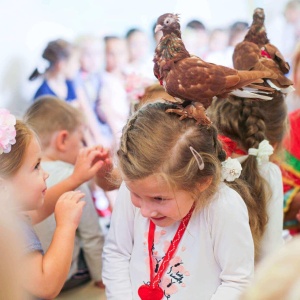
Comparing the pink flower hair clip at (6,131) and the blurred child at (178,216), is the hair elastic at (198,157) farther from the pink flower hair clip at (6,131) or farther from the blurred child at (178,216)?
the pink flower hair clip at (6,131)

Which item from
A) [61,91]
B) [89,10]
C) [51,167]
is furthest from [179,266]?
[89,10]

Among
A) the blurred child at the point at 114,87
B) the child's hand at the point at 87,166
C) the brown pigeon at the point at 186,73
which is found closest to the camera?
the brown pigeon at the point at 186,73

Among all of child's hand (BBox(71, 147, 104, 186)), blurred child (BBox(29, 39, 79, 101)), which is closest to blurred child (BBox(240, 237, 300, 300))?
child's hand (BBox(71, 147, 104, 186))

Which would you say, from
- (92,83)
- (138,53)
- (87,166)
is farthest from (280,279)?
(138,53)

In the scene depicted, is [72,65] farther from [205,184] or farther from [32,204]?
[205,184]

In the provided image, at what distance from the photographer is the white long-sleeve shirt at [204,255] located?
1.39 metres

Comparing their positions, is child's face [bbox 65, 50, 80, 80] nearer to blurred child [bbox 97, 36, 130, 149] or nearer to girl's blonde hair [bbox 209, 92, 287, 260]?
blurred child [bbox 97, 36, 130, 149]

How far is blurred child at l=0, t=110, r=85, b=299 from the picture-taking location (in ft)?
5.00

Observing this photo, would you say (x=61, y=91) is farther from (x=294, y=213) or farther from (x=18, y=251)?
(x=18, y=251)

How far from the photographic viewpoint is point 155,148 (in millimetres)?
1322

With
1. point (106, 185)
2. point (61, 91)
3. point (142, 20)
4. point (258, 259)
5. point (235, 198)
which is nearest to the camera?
point (235, 198)

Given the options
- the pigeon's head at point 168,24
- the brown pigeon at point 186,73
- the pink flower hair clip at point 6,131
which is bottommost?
the pink flower hair clip at point 6,131

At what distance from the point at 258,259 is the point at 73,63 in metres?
2.18

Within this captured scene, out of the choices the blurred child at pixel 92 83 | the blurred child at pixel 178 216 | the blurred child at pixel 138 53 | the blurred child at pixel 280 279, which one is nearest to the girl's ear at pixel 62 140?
the blurred child at pixel 178 216
